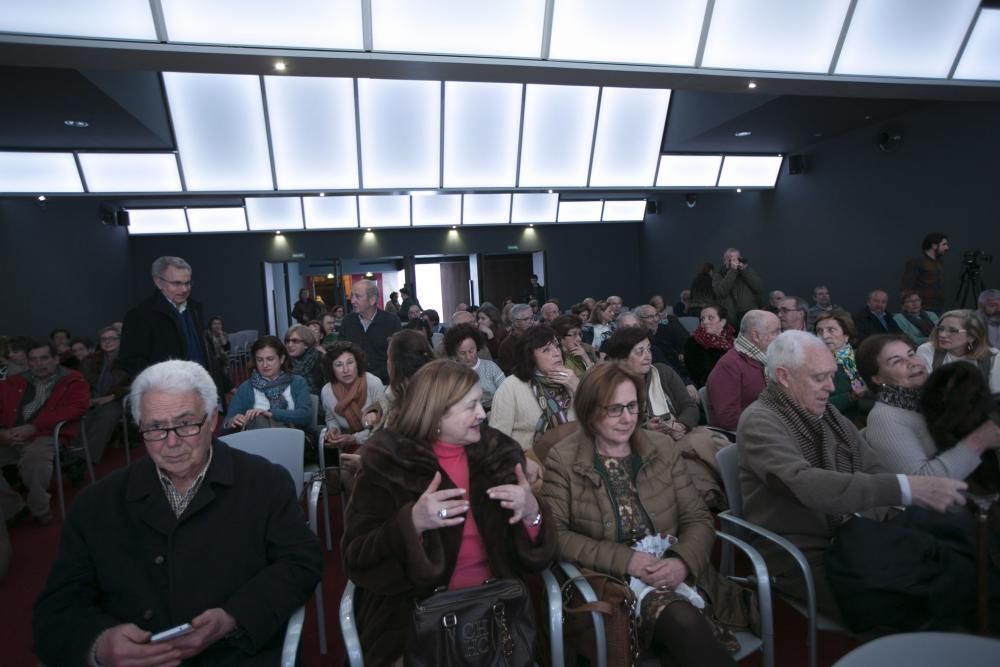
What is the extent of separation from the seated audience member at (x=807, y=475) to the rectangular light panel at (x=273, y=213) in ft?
40.3

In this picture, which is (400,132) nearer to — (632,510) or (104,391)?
→ (104,391)

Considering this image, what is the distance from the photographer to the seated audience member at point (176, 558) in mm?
1535

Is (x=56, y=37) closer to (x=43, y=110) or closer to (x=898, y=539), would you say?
(x=43, y=110)

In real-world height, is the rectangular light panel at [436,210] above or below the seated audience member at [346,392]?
above

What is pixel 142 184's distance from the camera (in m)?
7.72

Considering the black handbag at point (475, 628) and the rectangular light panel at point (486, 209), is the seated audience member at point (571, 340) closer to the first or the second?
the black handbag at point (475, 628)

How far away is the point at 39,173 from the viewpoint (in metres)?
7.64

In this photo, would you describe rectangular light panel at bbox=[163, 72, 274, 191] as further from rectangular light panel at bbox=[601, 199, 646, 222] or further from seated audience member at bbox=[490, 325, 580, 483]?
rectangular light panel at bbox=[601, 199, 646, 222]

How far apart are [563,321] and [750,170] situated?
8.34m

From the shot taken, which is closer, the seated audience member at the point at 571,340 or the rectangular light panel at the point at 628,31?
the seated audience member at the point at 571,340

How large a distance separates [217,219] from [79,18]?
10.2 metres

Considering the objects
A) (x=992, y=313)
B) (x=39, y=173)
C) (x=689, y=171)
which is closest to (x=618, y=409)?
(x=992, y=313)

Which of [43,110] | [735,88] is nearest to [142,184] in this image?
[43,110]

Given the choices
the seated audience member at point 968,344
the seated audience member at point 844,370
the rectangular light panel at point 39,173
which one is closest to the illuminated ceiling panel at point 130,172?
the rectangular light panel at point 39,173
